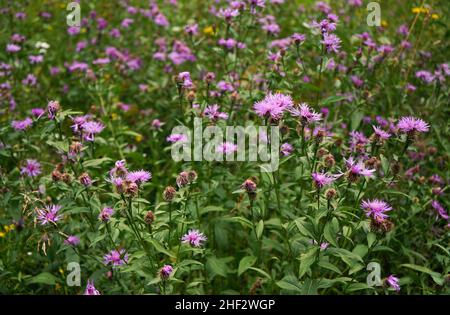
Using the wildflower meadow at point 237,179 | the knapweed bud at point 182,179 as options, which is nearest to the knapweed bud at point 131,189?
the wildflower meadow at point 237,179

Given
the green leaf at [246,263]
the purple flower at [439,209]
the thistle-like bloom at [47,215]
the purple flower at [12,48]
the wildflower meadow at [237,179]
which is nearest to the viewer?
the wildflower meadow at [237,179]

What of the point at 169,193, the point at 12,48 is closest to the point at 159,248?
the point at 169,193

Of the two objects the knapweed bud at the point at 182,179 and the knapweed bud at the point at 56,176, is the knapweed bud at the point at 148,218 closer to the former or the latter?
the knapweed bud at the point at 182,179

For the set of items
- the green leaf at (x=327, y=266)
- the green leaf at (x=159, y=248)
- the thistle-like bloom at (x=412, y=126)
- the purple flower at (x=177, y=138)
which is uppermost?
the purple flower at (x=177, y=138)

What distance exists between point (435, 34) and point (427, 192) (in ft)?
7.33

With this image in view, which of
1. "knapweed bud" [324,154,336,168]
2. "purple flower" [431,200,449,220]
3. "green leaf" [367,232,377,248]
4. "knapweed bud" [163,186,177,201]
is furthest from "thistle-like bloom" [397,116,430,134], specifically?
"knapweed bud" [163,186,177,201]

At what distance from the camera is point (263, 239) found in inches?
114

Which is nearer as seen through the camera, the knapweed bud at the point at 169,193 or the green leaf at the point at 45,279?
the knapweed bud at the point at 169,193

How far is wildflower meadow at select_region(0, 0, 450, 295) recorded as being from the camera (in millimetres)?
2447

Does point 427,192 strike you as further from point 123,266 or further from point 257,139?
point 123,266

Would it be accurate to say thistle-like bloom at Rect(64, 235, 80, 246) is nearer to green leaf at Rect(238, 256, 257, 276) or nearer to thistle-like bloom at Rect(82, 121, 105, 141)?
thistle-like bloom at Rect(82, 121, 105, 141)

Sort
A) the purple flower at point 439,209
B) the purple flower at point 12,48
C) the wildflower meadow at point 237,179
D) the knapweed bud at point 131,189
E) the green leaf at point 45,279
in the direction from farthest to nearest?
1. the purple flower at point 12,48
2. the purple flower at point 439,209
3. the green leaf at point 45,279
4. the wildflower meadow at point 237,179
5. the knapweed bud at point 131,189

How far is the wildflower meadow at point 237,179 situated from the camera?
2.45 m

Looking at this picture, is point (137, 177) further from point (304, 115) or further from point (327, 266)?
point (327, 266)
